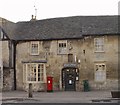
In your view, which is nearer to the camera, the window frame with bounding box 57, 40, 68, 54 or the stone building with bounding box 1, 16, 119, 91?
the stone building with bounding box 1, 16, 119, 91

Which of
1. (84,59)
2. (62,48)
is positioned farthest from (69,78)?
(62,48)

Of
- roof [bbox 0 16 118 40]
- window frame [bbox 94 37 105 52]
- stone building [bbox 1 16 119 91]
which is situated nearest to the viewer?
stone building [bbox 1 16 119 91]

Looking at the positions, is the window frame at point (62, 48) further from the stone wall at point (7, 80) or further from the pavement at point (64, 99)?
the pavement at point (64, 99)

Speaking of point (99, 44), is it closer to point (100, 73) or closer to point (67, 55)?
point (100, 73)

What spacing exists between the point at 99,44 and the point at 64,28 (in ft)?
15.9

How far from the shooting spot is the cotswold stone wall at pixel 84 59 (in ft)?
127

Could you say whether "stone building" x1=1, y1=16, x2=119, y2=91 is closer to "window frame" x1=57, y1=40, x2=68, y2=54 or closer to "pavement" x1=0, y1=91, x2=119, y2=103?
"window frame" x1=57, y1=40, x2=68, y2=54

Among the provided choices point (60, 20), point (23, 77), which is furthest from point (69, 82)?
point (60, 20)

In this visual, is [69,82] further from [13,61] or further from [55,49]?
[13,61]

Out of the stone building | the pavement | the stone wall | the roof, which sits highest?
the roof

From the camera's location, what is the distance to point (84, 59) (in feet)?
129

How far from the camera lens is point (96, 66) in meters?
39.2

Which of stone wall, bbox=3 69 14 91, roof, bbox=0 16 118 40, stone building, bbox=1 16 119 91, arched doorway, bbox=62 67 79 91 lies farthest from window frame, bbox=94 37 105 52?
stone wall, bbox=3 69 14 91

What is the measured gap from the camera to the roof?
40.1m
